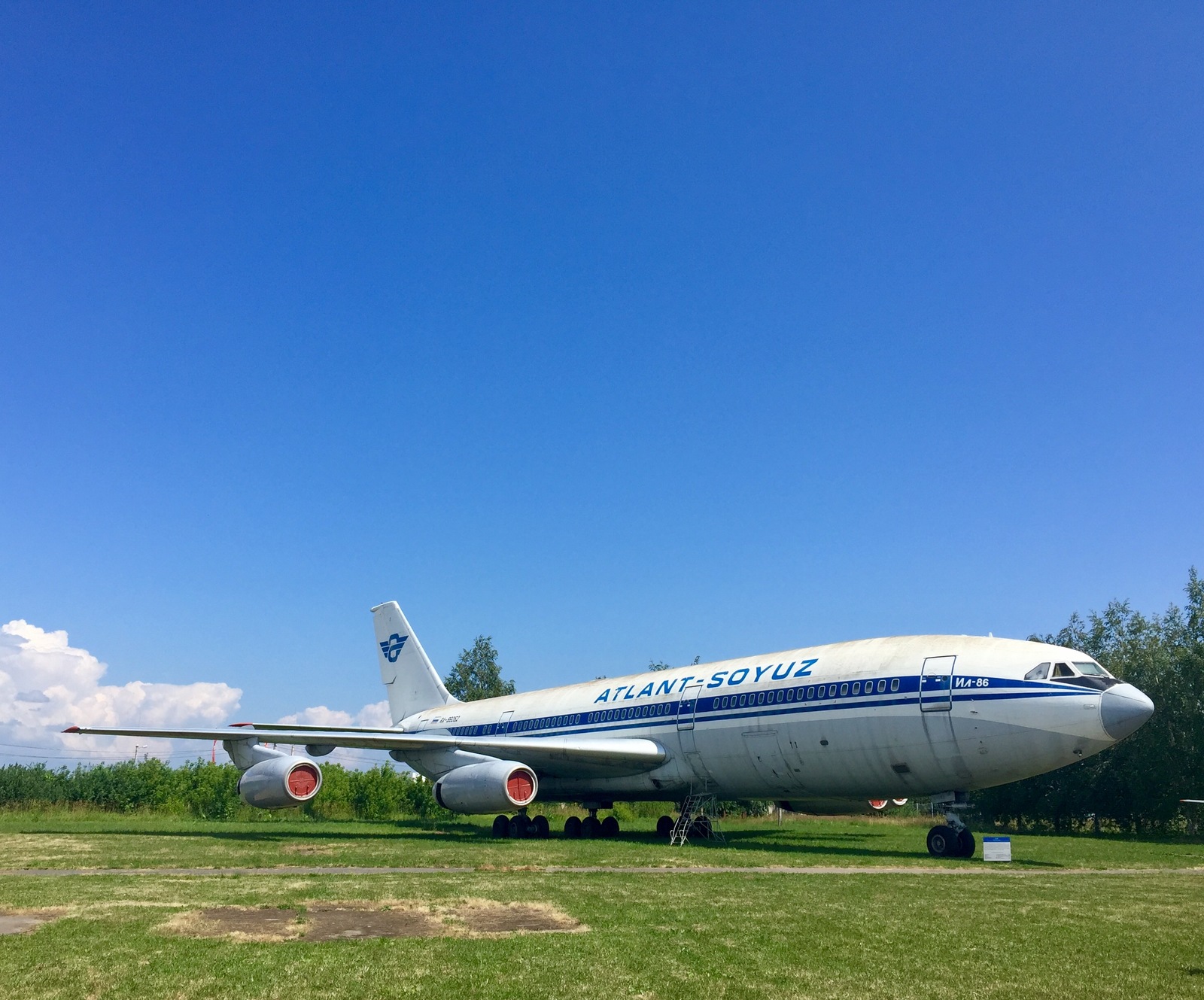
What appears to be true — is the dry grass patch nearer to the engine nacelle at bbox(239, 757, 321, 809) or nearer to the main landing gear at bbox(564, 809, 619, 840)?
the engine nacelle at bbox(239, 757, 321, 809)

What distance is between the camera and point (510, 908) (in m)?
12.3

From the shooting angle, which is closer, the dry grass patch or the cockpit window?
the dry grass patch

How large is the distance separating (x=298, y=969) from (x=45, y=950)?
2670 millimetres

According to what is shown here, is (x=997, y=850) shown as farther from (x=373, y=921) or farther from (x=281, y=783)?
(x=281, y=783)

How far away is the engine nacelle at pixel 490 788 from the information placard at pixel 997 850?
12233mm

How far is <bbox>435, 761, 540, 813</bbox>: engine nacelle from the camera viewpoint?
26.8 m

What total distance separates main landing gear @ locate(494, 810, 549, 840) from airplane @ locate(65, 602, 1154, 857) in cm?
5

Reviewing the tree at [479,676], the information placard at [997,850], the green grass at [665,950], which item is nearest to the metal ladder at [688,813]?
the information placard at [997,850]

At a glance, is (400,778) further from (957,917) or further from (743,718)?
(957,917)

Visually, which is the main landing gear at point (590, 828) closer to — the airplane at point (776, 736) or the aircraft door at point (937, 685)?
the airplane at point (776, 736)

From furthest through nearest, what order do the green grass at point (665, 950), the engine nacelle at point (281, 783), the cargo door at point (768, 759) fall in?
the engine nacelle at point (281, 783), the cargo door at point (768, 759), the green grass at point (665, 950)

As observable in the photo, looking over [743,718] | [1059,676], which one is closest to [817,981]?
[1059,676]

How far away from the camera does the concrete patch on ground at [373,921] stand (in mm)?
10156

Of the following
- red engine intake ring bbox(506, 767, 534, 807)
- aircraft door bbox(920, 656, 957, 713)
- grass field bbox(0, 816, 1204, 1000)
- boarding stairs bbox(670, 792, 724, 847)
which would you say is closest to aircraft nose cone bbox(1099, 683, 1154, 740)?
grass field bbox(0, 816, 1204, 1000)
